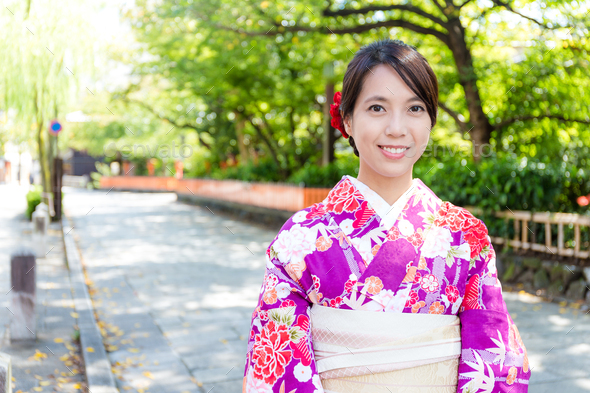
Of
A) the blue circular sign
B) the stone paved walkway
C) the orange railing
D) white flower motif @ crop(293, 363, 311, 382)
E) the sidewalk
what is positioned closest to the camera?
white flower motif @ crop(293, 363, 311, 382)

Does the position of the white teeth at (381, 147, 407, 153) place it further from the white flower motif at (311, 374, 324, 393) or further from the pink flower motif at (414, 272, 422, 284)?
the white flower motif at (311, 374, 324, 393)

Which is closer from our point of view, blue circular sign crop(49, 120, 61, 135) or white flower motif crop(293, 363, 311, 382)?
white flower motif crop(293, 363, 311, 382)

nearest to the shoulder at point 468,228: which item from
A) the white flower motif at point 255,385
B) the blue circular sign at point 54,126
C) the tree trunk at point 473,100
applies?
the white flower motif at point 255,385

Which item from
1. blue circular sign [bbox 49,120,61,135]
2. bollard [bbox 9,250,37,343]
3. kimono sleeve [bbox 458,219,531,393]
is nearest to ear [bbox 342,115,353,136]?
kimono sleeve [bbox 458,219,531,393]

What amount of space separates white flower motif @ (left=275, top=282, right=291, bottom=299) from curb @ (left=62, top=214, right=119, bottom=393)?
2.63m

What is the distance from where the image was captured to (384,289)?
1483mm

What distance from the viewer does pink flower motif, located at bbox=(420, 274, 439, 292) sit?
4.92ft

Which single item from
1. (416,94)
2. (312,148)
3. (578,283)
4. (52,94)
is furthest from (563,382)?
(312,148)

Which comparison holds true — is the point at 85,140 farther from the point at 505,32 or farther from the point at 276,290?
the point at 276,290

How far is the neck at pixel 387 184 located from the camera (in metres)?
1.61

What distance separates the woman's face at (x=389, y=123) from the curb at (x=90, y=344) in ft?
9.54

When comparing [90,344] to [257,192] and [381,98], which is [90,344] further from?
[257,192]

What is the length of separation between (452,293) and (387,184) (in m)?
0.37

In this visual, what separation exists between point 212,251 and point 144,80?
Answer: 13.0 metres
